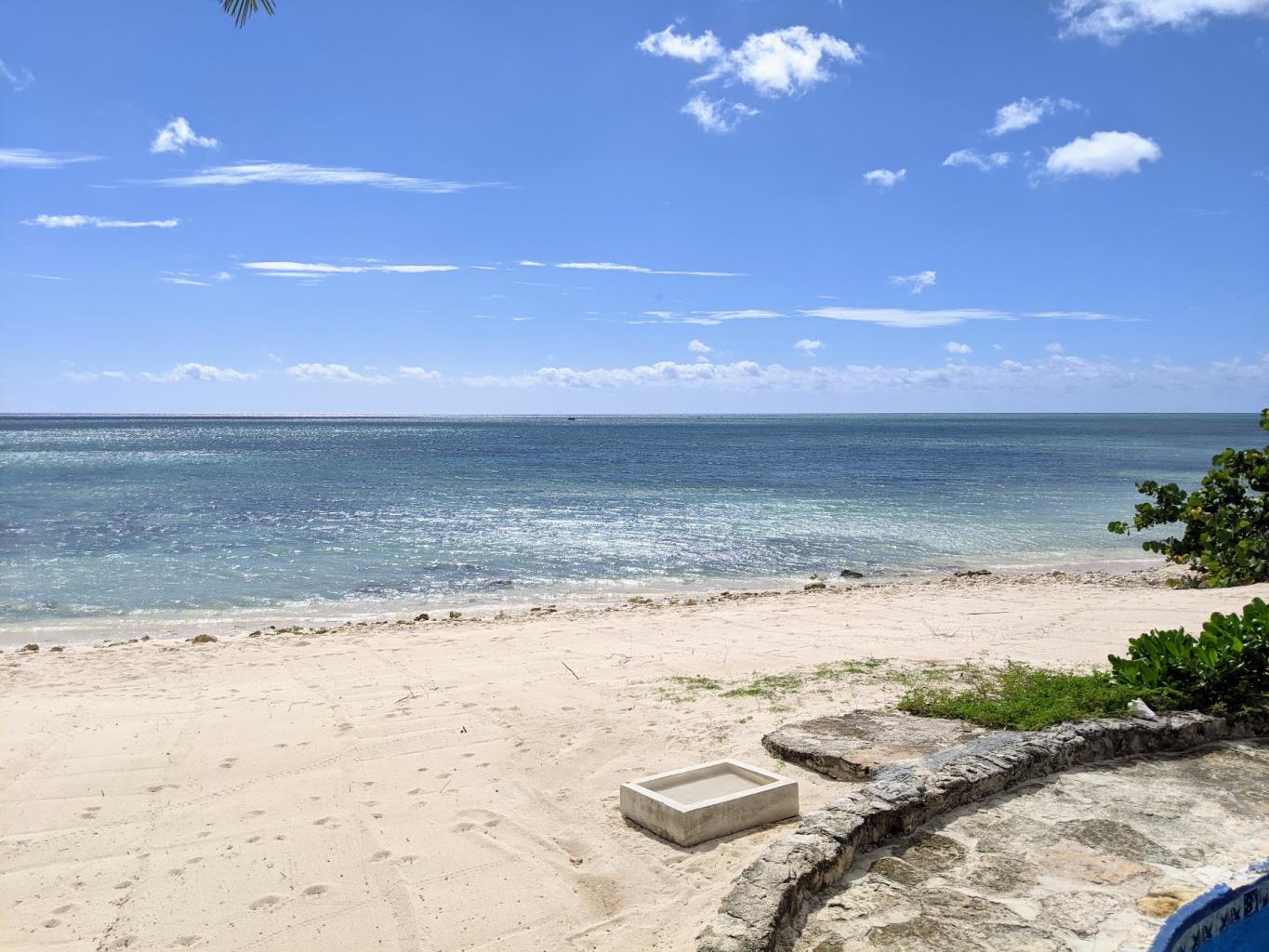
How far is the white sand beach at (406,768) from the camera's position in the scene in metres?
4.58

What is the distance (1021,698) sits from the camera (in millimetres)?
6984

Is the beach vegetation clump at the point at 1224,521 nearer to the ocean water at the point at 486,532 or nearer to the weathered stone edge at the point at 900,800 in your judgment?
the ocean water at the point at 486,532

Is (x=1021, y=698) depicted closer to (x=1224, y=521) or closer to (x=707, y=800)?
(x=707, y=800)

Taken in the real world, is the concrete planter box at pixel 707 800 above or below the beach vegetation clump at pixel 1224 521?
below

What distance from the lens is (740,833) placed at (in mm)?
5297

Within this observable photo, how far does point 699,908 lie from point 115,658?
971 centimetres

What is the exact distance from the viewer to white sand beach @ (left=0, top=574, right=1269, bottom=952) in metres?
4.58

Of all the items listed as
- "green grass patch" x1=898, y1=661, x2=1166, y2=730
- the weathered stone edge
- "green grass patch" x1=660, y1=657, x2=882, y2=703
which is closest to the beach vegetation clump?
"green grass patch" x1=898, y1=661, x2=1166, y2=730

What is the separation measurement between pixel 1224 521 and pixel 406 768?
513 inches

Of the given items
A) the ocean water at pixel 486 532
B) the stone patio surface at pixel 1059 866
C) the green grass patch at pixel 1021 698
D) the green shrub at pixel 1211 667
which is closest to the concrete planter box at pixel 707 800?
the stone patio surface at pixel 1059 866

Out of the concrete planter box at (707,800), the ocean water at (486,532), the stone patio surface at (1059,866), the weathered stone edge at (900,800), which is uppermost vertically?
the weathered stone edge at (900,800)

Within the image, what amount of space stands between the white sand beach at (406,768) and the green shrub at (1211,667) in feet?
6.87

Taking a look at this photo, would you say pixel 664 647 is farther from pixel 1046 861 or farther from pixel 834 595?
pixel 1046 861

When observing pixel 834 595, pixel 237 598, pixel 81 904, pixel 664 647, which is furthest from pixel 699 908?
pixel 237 598
